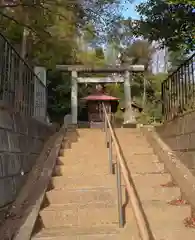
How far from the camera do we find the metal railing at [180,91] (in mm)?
5227

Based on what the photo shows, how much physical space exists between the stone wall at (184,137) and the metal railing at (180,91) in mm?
159

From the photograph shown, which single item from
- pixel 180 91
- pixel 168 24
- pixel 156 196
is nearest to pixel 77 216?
pixel 156 196

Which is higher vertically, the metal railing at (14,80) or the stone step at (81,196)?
the metal railing at (14,80)

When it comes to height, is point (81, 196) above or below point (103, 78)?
below

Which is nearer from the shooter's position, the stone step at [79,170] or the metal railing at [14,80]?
the metal railing at [14,80]

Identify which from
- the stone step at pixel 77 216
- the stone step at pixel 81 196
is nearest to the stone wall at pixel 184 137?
the stone step at pixel 81 196

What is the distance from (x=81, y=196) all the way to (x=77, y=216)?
17.8 inches

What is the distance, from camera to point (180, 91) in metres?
5.94

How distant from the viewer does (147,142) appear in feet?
23.0

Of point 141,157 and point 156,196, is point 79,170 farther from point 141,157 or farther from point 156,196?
point 156,196

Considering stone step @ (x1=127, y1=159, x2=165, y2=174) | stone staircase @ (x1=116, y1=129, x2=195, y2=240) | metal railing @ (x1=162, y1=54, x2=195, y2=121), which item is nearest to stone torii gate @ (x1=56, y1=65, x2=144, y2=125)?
metal railing @ (x1=162, y1=54, x2=195, y2=121)

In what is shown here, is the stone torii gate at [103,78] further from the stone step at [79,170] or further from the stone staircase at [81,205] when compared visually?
the stone step at [79,170]

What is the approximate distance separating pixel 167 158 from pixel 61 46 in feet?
13.0

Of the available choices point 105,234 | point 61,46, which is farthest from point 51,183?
point 61,46
